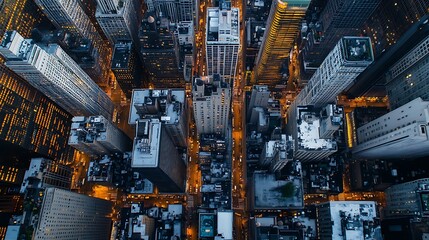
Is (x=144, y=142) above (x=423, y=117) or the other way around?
the other way around

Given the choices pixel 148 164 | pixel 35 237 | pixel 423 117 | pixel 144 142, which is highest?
pixel 423 117

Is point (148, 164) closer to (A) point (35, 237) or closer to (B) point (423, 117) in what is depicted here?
(A) point (35, 237)

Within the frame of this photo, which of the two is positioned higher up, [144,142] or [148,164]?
[144,142]

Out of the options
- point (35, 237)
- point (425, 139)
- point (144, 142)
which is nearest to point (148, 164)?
point (144, 142)

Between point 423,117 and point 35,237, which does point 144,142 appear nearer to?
point 35,237

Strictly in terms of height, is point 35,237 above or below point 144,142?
below

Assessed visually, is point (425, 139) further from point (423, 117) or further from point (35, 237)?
point (35, 237)

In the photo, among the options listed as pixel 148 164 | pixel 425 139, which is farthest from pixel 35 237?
pixel 425 139
